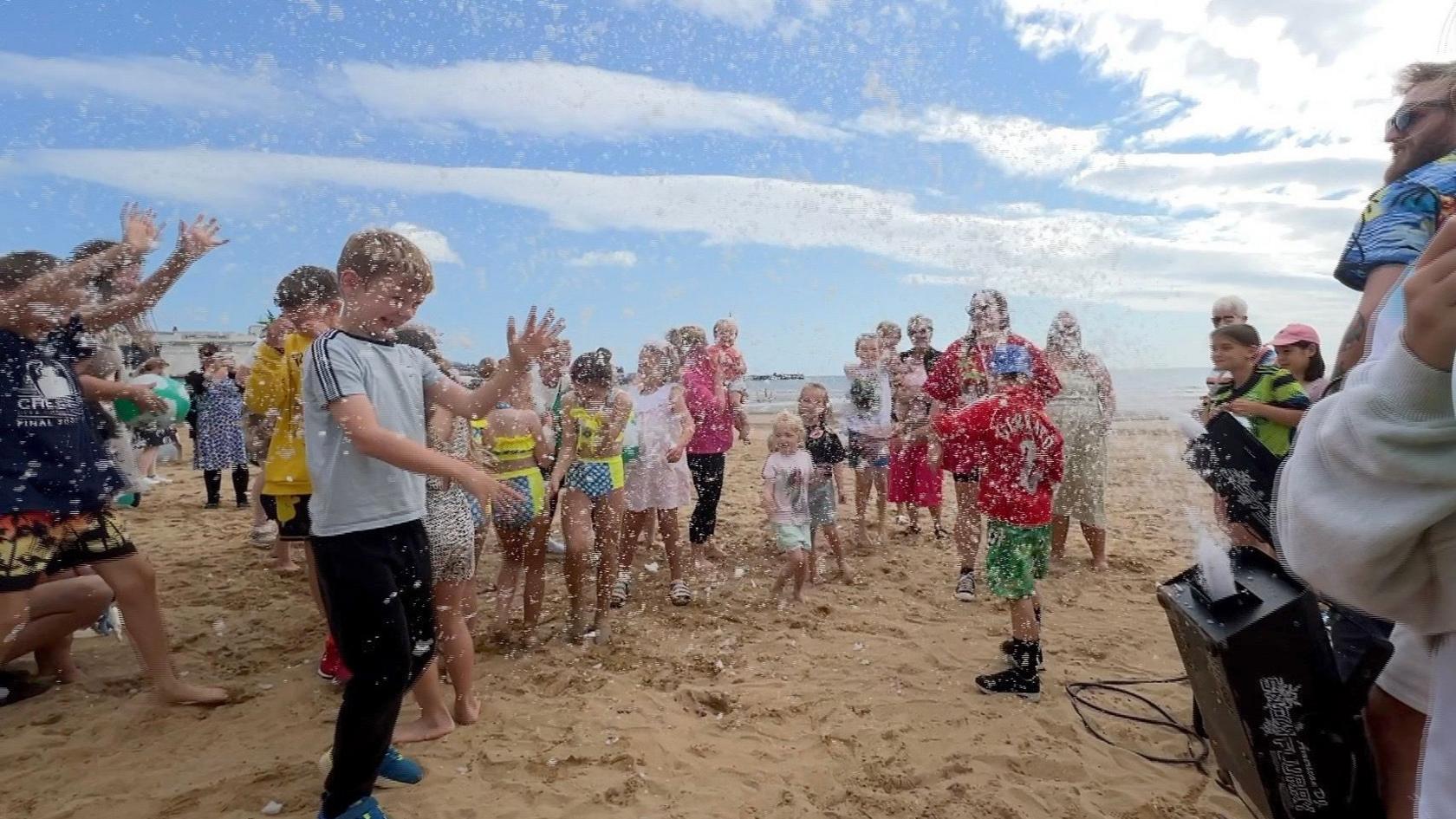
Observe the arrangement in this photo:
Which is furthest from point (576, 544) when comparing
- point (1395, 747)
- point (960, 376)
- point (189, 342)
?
point (189, 342)

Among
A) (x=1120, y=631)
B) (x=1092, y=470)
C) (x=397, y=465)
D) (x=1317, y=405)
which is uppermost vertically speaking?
(x=1317, y=405)

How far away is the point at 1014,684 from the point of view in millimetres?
3818

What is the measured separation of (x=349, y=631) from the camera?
8.02 feet

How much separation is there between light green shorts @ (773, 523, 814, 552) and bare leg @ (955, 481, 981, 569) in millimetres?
1292

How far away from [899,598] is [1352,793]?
156 inches

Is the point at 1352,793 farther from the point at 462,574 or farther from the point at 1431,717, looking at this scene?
the point at 462,574

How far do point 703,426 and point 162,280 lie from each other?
365cm

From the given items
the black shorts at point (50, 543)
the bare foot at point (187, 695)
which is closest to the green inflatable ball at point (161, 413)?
the black shorts at point (50, 543)

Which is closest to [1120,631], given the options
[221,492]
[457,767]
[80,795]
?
[457,767]

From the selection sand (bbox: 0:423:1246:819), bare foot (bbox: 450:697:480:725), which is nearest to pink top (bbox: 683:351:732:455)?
sand (bbox: 0:423:1246:819)

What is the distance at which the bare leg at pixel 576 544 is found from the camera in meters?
4.45

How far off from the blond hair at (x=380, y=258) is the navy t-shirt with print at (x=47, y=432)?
5.22ft

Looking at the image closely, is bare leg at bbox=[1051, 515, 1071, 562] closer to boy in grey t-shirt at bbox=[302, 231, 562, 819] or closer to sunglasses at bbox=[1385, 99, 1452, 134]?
sunglasses at bbox=[1385, 99, 1452, 134]

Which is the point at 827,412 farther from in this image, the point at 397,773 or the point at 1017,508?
the point at 397,773
